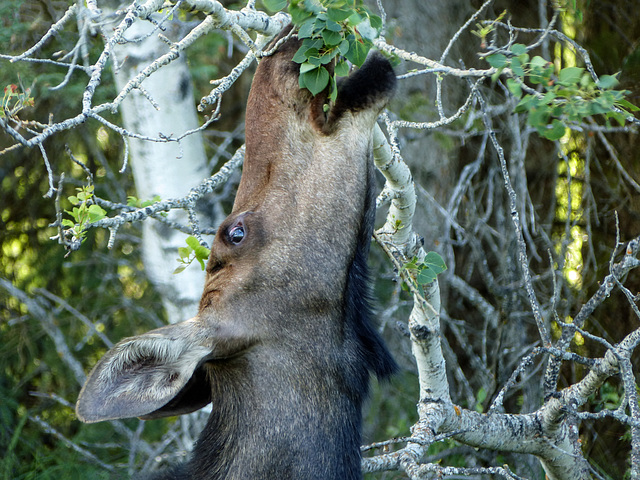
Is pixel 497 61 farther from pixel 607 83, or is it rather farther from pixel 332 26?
pixel 332 26

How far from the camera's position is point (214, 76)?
493 centimetres

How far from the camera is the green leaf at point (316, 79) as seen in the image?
85.4 inches

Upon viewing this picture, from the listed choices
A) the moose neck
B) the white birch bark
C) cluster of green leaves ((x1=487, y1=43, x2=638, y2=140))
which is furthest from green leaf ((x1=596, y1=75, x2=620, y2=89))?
the white birch bark

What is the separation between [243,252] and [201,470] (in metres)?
0.80

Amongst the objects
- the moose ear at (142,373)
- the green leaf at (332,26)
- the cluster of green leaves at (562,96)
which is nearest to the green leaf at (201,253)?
the moose ear at (142,373)

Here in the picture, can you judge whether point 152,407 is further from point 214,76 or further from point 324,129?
point 214,76

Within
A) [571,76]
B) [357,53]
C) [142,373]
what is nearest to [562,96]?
[571,76]

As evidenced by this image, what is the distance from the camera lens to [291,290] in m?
2.30

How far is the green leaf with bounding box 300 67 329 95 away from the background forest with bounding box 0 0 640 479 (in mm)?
2078

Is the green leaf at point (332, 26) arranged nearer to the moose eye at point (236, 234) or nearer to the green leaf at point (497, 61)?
the green leaf at point (497, 61)

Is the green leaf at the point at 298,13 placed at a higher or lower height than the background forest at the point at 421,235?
higher

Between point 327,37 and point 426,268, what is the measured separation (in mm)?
967

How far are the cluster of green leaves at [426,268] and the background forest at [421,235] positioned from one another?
186 centimetres

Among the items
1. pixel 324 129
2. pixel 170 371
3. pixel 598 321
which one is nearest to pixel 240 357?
pixel 170 371
